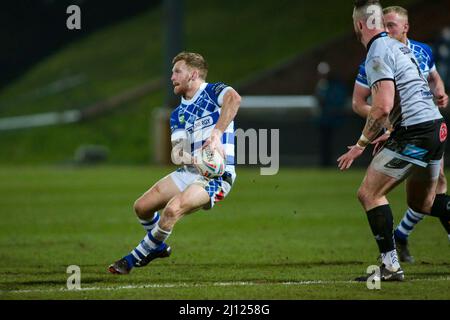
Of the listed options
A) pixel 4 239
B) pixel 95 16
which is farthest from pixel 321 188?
pixel 95 16

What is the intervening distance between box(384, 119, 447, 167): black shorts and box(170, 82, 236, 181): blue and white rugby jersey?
1522 mm

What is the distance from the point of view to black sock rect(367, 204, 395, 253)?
862cm

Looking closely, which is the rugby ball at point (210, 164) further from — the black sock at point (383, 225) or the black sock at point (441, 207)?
the black sock at point (441, 207)

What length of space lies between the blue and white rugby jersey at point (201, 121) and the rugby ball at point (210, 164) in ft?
0.48

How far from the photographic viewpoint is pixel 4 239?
13.1 metres

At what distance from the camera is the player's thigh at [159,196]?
9352mm

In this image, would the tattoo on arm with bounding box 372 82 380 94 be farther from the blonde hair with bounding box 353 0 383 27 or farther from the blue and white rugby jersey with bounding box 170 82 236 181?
the blue and white rugby jersey with bounding box 170 82 236 181

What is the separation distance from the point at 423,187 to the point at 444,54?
2428 cm

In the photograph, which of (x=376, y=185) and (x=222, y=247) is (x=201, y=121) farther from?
(x=222, y=247)

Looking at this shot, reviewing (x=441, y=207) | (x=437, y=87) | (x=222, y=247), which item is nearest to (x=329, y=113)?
(x=222, y=247)

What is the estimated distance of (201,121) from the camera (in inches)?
367

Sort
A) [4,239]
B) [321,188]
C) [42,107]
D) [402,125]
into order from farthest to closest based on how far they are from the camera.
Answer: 1. [42,107]
2. [321,188]
3. [4,239]
4. [402,125]
